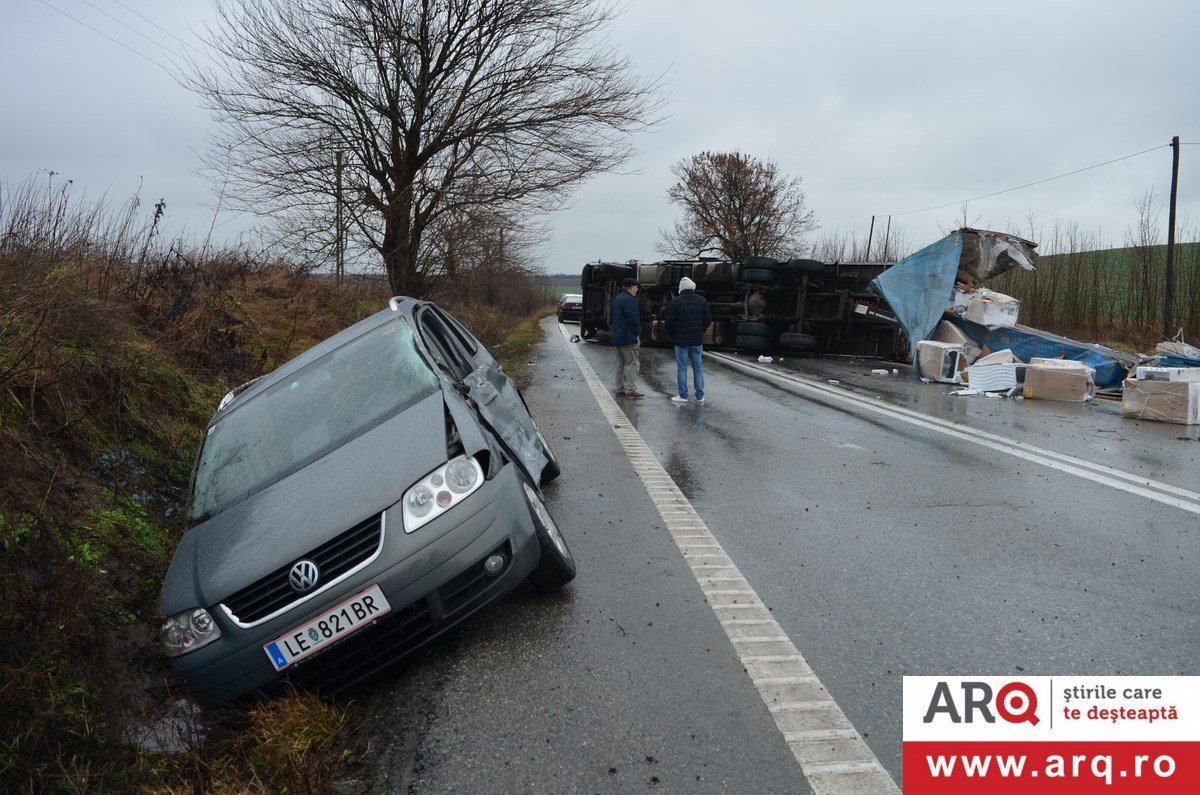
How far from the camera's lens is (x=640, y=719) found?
294 centimetres

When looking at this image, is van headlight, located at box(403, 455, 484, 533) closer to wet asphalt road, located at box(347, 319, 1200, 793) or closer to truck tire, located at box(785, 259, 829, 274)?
wet asphalt road, located at box(347, 319, 1200, 793)

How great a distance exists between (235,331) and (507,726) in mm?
8174

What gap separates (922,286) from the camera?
1717 centimetres

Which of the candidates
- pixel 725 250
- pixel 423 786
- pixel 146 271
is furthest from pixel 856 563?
pixel 725 250

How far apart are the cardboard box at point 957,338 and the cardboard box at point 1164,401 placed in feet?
14.7

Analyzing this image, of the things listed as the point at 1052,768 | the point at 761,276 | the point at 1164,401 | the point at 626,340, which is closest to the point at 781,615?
the point at 1052,768

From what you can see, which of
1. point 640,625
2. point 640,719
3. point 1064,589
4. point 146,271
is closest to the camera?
point 640,719

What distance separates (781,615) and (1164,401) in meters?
9.26

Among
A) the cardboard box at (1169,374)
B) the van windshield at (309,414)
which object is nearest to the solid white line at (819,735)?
the van windshield at (309,414)

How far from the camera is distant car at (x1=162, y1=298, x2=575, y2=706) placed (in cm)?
324

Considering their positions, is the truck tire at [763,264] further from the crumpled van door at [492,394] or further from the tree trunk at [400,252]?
the crumpled van door at [492,394]

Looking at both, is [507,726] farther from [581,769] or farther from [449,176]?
[449,176]

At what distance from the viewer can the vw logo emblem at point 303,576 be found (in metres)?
3.25

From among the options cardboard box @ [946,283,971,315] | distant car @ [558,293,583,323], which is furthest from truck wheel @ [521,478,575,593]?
distant car @ [558,293,583,323]
